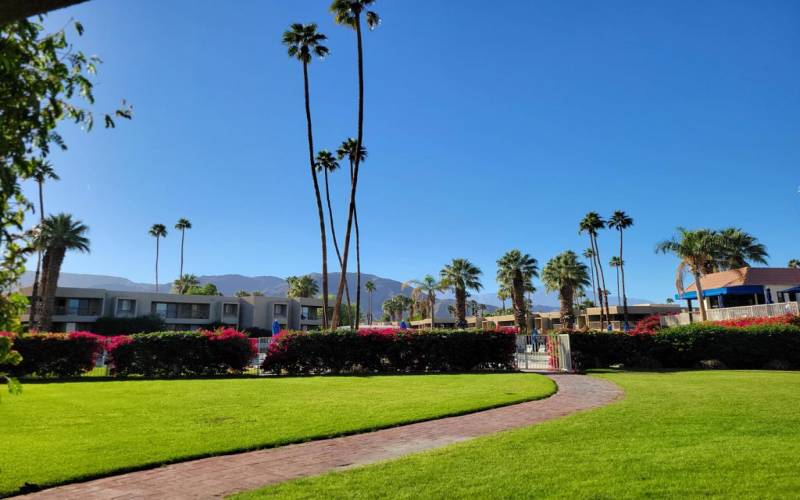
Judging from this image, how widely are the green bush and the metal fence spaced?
4183cm

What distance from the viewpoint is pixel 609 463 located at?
571cm

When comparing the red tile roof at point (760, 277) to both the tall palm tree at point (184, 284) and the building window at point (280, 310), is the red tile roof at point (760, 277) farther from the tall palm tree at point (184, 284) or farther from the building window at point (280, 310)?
the tall palm tree at point (184, 284)

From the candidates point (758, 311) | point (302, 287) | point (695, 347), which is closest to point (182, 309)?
point (302, 287)

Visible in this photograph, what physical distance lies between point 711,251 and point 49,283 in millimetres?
58096

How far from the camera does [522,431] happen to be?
25.7ft

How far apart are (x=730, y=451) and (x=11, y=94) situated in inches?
301

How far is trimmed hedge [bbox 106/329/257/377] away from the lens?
1989cm

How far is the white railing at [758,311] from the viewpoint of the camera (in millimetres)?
27984

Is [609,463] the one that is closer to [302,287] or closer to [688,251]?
[688,251]

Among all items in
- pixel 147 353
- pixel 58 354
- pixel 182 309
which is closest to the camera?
pixel 58 354

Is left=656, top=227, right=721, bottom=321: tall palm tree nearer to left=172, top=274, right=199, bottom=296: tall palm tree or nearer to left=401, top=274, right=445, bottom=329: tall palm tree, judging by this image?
left=401, top=274, right=445, bottom=329: tall palm tree

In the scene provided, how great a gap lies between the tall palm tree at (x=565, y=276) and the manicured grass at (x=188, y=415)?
44.2m

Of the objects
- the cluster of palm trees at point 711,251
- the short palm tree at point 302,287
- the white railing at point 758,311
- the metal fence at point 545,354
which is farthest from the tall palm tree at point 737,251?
the short palm tree at point 302,287

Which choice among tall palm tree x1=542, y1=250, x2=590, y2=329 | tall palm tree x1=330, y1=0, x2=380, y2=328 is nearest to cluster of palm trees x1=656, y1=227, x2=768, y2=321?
tall palm tree x1=542, y1=250, x2=590, y2=329
